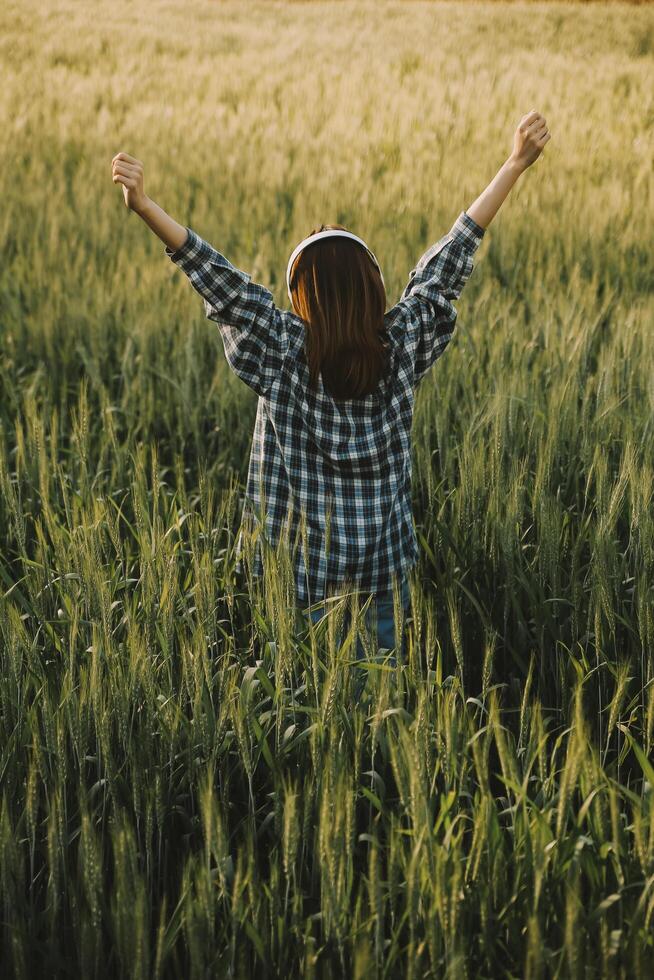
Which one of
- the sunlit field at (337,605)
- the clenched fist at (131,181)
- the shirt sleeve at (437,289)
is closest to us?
the sunlit field at (337,605)

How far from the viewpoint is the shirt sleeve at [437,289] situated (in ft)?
5.33

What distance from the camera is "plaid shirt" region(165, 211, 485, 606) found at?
5.01 ft

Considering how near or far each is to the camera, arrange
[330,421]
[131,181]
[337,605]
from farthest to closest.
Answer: [330,421] < [131,181] < [337,605]

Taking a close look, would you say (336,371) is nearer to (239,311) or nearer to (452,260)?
(239,311)

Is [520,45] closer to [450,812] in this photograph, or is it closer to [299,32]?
[299,32]

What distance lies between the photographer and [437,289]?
1.64 meters

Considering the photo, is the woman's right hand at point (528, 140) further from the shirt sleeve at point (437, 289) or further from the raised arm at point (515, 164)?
the shirt sleeve at point (437, 289)

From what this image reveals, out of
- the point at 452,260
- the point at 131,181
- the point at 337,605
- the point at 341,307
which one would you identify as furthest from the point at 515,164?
the point at 337,605

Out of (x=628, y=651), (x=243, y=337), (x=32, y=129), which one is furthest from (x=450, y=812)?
(x=32, y=129)

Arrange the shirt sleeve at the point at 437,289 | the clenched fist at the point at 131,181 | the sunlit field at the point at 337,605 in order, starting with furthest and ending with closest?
the shirt sleeve at the point at 437,289 → the clenched fist at the point at 131,181 → the sunlit field at the point at 337,605

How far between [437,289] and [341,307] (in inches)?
8.8

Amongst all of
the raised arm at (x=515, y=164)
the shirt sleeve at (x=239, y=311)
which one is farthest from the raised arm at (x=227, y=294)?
the raised arm at (x=515, y=164)

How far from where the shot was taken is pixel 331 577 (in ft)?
5.29

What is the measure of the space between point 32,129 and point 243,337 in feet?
14.8
